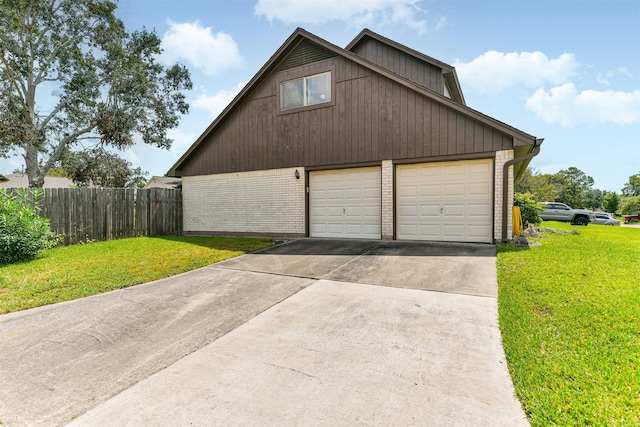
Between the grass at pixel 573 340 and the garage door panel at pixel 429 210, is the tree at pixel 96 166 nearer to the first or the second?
the garage door panel at pixel 429 210

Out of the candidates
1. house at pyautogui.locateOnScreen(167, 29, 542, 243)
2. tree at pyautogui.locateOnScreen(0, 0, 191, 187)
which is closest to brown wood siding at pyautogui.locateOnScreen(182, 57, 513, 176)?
house at pyautogui.locateOnScreen(167, 29, 542, 243)

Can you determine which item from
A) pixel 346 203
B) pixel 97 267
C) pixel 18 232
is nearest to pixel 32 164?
pixel 18 232

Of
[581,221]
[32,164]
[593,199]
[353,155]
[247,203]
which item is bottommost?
[581,221]

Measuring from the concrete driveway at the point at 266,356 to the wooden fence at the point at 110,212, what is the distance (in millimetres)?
7087

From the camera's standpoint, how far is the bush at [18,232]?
22.6 feet

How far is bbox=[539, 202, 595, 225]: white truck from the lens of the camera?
69.8 feet

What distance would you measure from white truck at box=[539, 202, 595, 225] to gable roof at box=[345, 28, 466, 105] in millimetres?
14081

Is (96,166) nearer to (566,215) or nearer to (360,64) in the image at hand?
(360,64)

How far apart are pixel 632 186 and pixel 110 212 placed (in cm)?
9788

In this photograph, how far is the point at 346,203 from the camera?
32.7 feet

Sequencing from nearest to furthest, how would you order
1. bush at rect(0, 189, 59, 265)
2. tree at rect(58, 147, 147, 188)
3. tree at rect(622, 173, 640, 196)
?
bush at rect(0, 189, 59, 265), tree at rect(58, 147, 147, 188), tree at rect(622, 173, 640, 196)

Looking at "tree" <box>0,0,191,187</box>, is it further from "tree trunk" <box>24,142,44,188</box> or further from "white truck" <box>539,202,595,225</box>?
"white truck" <box>539,202,595,225</box>

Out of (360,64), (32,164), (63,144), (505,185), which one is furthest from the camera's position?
(63,144)

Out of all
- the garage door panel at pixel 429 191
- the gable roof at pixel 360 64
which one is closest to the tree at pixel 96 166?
the gable roof at pixel 360 64
